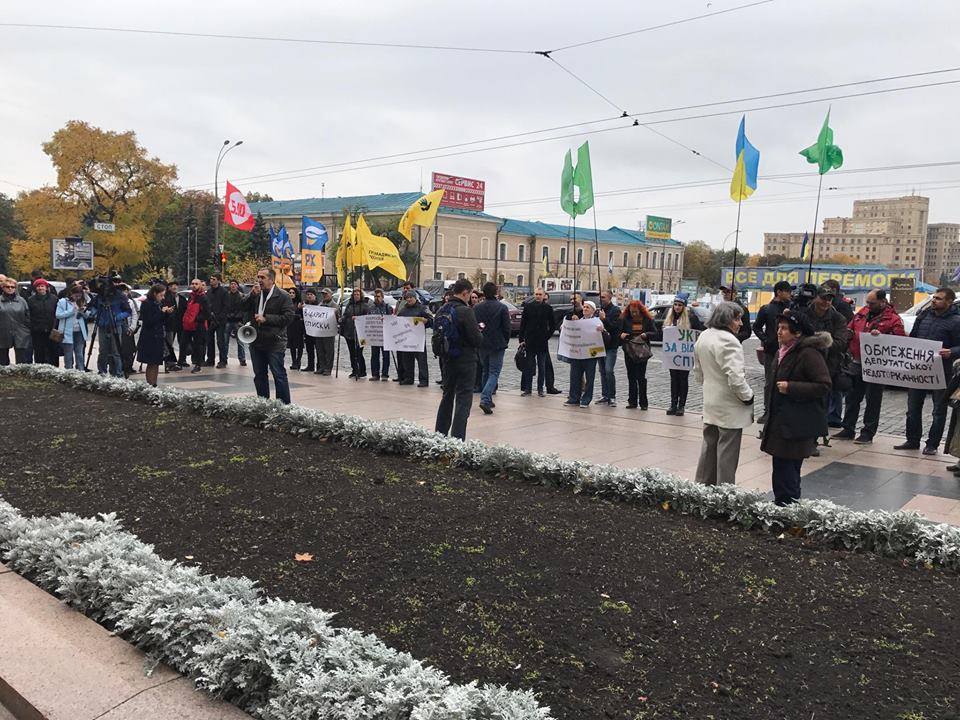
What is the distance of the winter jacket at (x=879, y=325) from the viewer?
962 centimetres

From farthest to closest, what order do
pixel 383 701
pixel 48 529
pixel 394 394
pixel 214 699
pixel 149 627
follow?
pixel 394 394 < pixel 48 529 < pixel 149 627 < pixel 214 699 < pixel 383 701

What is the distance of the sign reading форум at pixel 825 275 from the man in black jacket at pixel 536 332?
2599 centimetres

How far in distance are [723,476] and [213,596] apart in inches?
160

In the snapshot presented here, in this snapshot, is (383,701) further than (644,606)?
No

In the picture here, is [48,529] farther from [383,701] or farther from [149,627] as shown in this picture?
[383,701]

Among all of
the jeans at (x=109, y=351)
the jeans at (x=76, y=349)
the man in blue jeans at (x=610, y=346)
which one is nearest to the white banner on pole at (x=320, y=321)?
the jeans at (x=109, y=351)

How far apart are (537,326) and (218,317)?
24.8ft

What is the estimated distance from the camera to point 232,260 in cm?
7025

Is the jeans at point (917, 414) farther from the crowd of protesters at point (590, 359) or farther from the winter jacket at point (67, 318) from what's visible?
the winter jacket at point (67, 318)

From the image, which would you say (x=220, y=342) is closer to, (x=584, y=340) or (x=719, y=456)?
(x=584, y=340)

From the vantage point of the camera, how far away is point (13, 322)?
44.1 feet

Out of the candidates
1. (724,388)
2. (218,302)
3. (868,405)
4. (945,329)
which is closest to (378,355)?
(218,302)

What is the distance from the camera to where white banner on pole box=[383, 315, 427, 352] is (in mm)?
14234

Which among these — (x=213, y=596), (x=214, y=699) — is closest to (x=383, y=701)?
(x=214, y=699)
